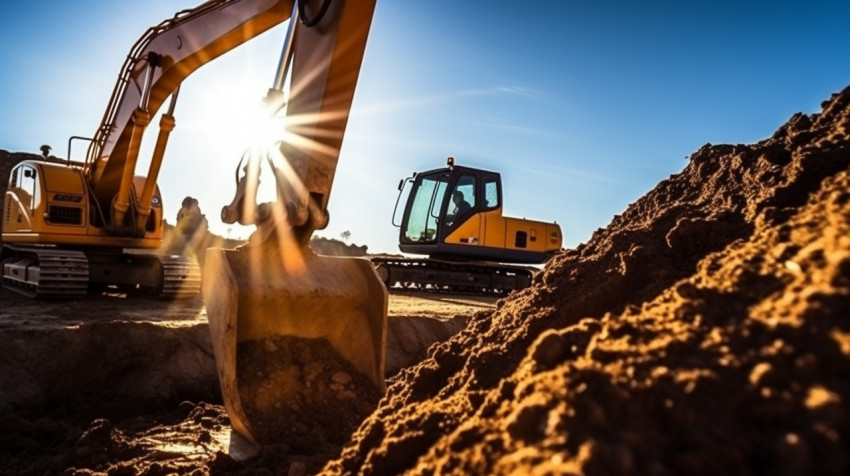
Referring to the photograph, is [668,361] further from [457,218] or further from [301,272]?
[457,218]

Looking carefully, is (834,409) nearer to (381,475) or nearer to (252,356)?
(381,475)

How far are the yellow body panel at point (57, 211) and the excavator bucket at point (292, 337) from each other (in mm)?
5655

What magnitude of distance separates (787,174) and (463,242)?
9965 millimetres

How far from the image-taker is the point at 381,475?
1.80 m

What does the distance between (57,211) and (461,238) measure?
7205 mm

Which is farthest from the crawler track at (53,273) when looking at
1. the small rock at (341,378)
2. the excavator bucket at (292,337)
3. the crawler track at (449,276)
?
the small rock at (341,378)

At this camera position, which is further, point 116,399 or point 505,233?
point 505,233

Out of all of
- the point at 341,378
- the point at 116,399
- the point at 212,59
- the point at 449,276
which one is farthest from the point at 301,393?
the point at 449,276

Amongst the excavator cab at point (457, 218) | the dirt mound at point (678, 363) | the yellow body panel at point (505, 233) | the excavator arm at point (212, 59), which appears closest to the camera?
the dirt mound at point (678, 363)

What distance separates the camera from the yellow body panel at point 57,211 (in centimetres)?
802

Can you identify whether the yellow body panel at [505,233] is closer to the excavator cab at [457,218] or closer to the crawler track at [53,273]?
the excavator cab at [457,218]

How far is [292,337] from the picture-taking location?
3766 millimetres

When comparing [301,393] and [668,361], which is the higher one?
[668,361]

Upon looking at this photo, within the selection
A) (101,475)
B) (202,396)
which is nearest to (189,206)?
(202,396)
